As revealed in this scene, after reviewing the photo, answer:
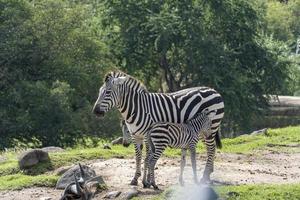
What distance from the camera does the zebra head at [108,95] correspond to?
11.5 metres

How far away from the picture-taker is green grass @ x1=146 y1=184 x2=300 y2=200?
34.2 ft

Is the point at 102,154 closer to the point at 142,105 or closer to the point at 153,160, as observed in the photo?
the point at 142,105

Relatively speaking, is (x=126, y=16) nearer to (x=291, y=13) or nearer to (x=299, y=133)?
(x=299, y=133)

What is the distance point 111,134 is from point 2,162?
31.1 ft

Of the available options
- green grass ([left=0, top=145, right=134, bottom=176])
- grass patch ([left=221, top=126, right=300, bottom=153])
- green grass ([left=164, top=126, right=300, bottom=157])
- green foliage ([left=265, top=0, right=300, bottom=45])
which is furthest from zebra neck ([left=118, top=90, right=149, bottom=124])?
green foliage ([left=265, top=0, right=300, bottom=45])

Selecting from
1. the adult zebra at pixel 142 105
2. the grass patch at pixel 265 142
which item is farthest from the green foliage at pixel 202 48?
the adult zebra at pixel 142 105

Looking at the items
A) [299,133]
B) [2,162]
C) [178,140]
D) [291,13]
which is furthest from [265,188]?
[291,13]

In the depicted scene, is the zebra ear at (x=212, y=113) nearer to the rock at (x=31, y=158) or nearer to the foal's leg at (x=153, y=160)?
the foal's leg at (x=153, y=160)

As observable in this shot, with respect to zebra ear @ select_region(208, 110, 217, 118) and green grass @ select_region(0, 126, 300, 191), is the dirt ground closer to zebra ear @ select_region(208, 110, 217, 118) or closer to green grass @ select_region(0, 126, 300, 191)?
green grass @ select_region(0, 126, 300, 191)

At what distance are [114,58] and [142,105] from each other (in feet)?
57.0

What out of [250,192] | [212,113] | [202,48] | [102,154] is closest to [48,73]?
[202,48]

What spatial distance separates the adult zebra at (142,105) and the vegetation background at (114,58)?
33.6 feet

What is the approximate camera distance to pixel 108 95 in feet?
37.9

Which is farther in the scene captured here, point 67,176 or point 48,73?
point 48,73
